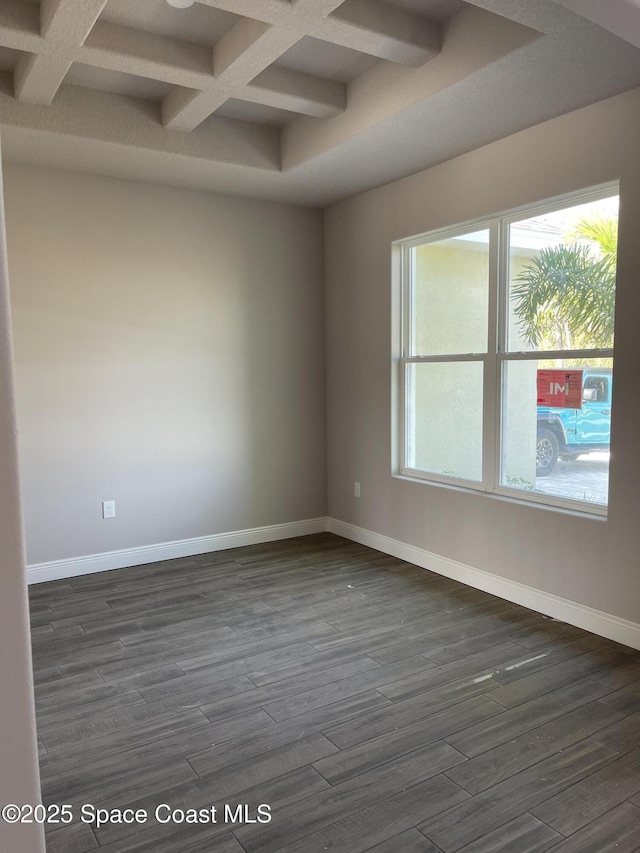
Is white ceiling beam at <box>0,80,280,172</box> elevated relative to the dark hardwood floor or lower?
elevated

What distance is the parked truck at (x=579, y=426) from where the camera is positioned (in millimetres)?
3094

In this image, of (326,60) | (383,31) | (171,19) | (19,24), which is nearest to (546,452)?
(383,31)

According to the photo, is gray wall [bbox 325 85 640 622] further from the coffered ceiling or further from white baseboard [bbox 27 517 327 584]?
white baseboard [bbox 27 517 327 584]

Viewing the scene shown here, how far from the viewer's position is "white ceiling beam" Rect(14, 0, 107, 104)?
2.41 m

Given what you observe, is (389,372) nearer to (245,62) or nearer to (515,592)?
(515,592)

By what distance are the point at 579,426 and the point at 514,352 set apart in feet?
1.91

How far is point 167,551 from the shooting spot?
445 cm

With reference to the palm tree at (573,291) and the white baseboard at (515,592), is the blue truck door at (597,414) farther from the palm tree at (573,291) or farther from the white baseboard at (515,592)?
the white baseboard at (515,592)

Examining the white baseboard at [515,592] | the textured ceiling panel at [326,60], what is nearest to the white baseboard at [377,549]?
the white baseboard at [515,592]

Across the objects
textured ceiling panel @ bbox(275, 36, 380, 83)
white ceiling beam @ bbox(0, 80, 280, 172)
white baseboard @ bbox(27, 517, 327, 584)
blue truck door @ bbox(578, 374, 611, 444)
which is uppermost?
textured ceiling panel @ bbox(275, 36, 380, 83)

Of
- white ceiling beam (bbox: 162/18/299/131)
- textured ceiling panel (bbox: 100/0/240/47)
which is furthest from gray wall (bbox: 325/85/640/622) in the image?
textured ceiling panel (bbox: 100/0/240/47)

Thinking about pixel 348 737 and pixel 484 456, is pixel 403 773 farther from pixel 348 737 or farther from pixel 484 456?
pixel 484 456

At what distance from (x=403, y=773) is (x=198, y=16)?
314cm

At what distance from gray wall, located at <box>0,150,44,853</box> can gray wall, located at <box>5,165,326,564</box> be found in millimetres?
3093
